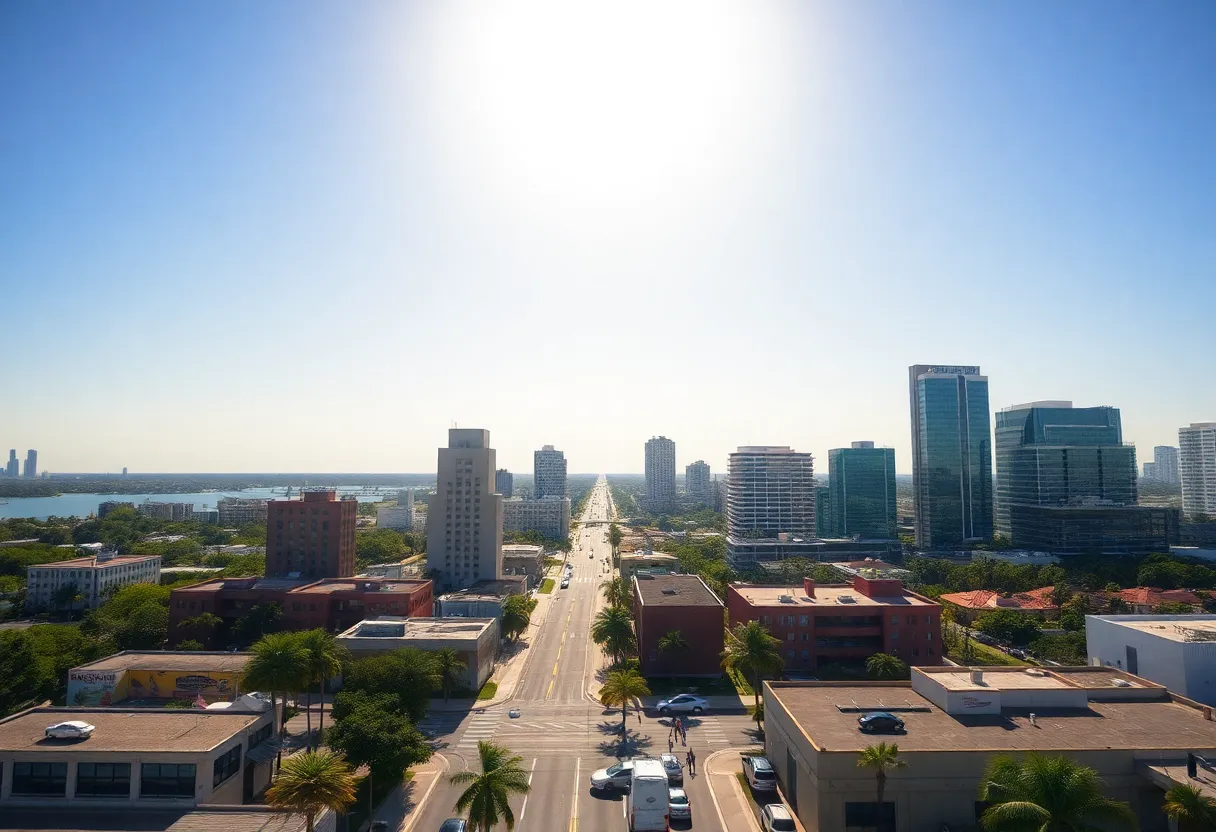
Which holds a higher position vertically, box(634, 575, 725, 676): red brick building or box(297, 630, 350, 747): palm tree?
box(297, 630, 350, 747): palm tree

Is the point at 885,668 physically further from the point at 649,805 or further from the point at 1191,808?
the point at 649,805

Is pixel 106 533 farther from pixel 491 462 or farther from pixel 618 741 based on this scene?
pixel 618 741

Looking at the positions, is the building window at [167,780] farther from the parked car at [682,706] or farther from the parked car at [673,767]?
the parked car at [682,706]

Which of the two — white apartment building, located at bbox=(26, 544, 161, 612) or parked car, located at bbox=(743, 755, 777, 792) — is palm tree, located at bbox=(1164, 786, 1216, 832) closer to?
parked car, located at bbox=(743, 755, 777, 792)

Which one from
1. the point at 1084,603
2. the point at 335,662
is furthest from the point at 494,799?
the point at 1084,603

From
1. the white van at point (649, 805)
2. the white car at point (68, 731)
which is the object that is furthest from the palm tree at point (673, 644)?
the white car at point (68, 731)

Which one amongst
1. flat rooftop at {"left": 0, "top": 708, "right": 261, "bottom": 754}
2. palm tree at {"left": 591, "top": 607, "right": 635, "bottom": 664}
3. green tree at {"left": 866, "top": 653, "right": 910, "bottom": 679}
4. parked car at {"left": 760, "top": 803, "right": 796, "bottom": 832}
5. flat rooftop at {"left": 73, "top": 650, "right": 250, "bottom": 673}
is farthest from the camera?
palm tree at {"left": 591, "top": 607, "right": 635, "bottom": 664}

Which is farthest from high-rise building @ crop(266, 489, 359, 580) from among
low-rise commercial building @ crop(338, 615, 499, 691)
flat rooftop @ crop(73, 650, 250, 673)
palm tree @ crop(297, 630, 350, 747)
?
palm tree @ crop(297, 630, 350, 747)
